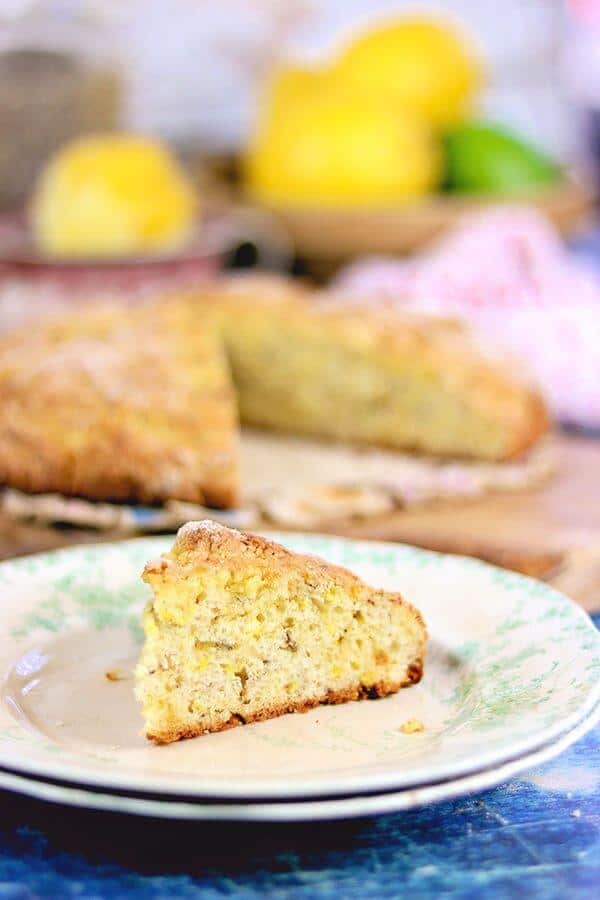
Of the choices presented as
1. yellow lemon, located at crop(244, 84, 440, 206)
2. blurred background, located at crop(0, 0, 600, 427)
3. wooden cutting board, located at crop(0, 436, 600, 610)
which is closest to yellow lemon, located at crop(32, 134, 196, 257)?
blurred background, located at crop(0, 0, 600, 427)

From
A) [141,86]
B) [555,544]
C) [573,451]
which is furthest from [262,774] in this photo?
[141,86]

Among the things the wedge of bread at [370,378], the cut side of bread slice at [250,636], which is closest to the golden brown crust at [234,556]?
the cut side of bread slice at [250,636]

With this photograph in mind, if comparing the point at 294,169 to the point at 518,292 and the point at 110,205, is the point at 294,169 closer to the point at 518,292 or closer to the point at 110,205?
the point at 110,205

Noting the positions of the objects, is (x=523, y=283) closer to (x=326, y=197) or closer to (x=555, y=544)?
(x=326, y=197)

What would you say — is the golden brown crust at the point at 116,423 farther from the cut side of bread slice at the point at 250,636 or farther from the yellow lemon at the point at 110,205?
the cut side of bread slice at the point at 250,636

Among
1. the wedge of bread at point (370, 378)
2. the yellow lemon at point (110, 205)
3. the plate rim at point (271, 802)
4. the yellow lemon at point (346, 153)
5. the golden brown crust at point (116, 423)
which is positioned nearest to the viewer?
the plate rim at point (271, 802)

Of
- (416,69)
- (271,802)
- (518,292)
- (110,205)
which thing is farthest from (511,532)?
(416,69)

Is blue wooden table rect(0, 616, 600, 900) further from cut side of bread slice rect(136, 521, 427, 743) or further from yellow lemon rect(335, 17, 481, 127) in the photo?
yellow lemon rect(335, 17, 481, 127)
